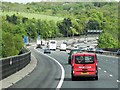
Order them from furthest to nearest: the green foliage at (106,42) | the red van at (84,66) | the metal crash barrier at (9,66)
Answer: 1. the green foliage at (106,42)
2. the red van at (84,66)
3. the metal crash barrier at (9,66)

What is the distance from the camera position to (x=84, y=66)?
2889 centimetres

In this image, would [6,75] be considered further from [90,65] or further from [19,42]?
[19,42]

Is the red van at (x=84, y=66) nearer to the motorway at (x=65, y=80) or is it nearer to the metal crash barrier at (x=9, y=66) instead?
the motorway at (x=65, y=80)

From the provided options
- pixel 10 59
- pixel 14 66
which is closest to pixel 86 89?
pixel 10 59

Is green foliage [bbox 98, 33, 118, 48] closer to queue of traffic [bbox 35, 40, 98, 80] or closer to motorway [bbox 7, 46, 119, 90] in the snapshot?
motorway [bbox 7, 46, 119, 90]

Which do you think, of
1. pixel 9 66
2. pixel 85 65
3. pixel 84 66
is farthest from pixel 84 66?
pixel 9 66

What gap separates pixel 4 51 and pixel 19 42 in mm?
17112

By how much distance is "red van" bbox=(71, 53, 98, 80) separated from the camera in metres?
28.8

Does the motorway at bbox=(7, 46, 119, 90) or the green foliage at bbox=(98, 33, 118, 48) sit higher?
the motorway at bbox=(7, 46, 119, 90)

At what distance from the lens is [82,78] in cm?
3025

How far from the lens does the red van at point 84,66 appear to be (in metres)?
28.8

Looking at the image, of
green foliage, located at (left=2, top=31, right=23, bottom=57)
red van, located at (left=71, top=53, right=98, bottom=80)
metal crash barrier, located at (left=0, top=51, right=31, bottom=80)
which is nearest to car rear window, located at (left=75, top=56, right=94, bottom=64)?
red van, located at (left=71, top=53, right=98, bottom=80)

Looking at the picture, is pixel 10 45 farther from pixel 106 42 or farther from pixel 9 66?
pixel 106 42

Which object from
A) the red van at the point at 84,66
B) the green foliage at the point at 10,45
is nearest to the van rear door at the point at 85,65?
the red van at the point at 84,66
